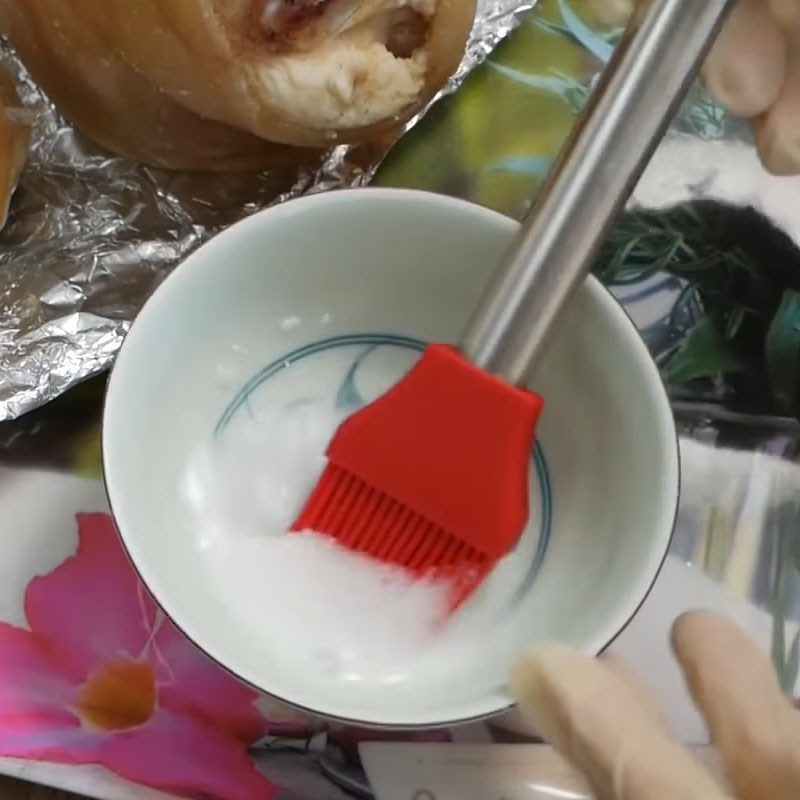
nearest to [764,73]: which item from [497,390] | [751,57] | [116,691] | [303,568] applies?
[751,57]

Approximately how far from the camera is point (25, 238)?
1.80ft

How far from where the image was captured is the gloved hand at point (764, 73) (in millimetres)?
405

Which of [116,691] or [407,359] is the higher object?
[407,359]

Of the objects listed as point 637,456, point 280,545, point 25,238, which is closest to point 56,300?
point 25,238

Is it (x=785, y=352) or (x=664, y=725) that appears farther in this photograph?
(x=785, y=352)

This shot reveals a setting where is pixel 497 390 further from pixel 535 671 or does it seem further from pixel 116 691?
pixel 116 691

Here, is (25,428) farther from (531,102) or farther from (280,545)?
(531,102)

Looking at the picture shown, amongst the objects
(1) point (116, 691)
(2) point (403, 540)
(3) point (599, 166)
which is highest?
(3) point (599, 166)

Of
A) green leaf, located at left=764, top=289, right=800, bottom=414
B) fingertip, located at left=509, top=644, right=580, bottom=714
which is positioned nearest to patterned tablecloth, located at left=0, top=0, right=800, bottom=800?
green leaf, located at left=764, top=289, right=800, bottom=414

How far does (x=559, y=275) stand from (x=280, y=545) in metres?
0.17

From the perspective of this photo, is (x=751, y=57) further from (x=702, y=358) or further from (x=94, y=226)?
(x=94, y=226)

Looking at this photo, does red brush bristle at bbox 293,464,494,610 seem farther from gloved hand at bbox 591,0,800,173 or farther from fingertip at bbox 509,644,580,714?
gloved hand at bbox 591,0,800,173

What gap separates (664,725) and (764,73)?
0.24 meters

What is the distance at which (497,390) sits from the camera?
413 mm
